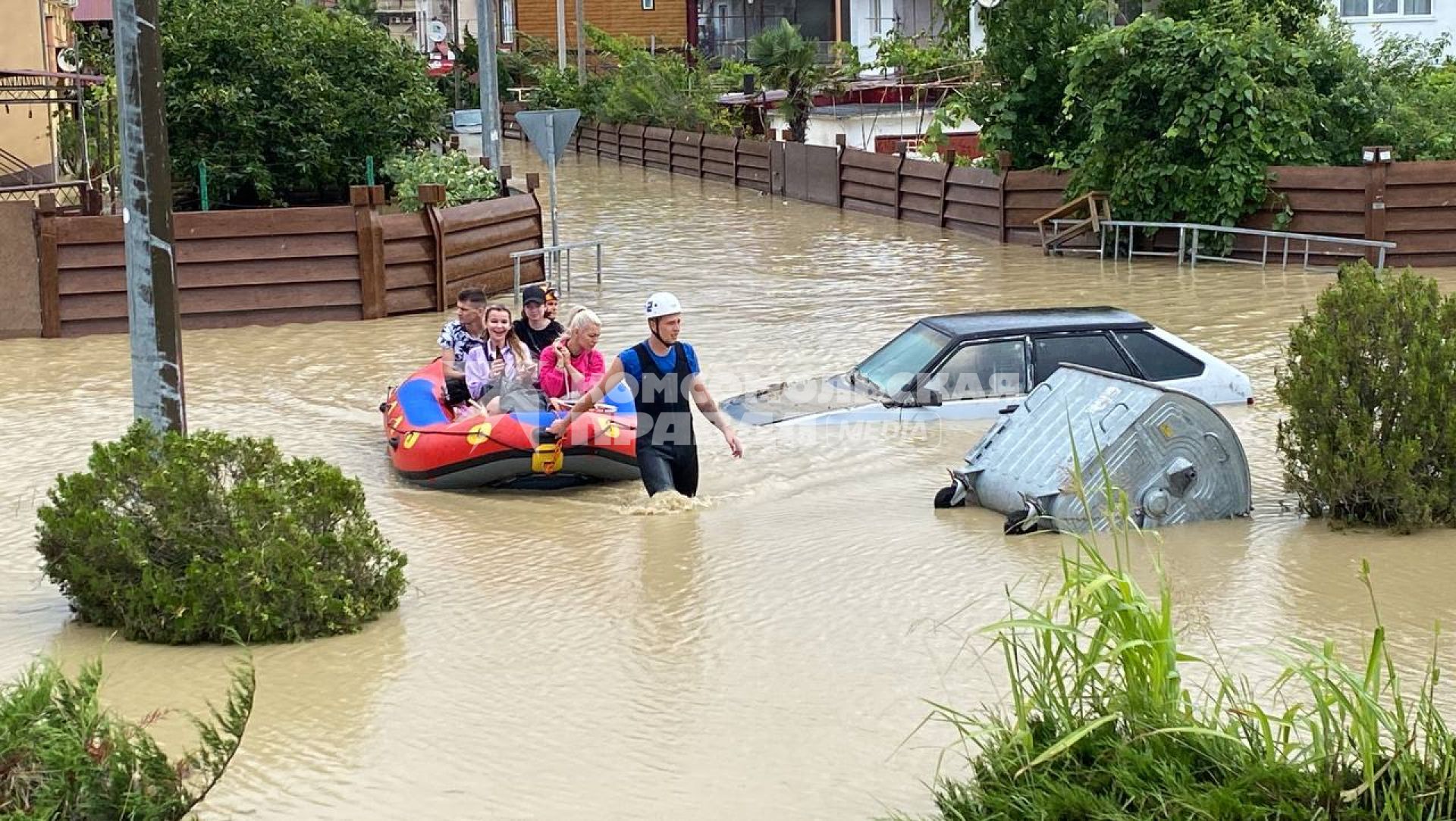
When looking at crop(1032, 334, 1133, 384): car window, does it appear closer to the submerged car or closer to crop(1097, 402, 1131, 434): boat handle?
the submerged car

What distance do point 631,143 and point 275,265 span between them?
26.6 metres

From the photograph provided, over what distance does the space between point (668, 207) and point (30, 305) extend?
1687 centimetres

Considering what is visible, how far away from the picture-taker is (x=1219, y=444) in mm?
10516

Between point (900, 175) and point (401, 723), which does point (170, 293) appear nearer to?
point (401, 723)

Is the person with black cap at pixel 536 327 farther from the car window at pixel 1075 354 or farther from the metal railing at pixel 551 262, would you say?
the metal railing at pixel 551 262

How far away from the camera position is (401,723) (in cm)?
735

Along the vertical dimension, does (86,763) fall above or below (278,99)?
below

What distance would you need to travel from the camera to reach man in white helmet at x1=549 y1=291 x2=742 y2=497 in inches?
425

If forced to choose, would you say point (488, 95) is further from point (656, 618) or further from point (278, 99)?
point (656, 618)

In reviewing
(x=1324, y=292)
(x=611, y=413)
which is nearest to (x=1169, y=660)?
(x=1324, y=292)

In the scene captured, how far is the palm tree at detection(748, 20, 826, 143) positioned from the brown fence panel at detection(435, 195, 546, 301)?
21.4 meters

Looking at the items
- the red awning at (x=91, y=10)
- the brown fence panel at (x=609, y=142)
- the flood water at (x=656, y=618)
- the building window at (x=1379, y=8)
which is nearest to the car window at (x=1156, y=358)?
the flood water at (x=656, y=618)

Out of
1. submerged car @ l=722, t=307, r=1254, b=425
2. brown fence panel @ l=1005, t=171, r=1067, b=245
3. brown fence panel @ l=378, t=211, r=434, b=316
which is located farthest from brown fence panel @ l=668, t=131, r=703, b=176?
submerged car @ l=722, t=307, r=1254, b=425

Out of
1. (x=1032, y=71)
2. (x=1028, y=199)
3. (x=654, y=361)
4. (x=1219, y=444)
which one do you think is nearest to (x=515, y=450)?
(x=654, y=361)
